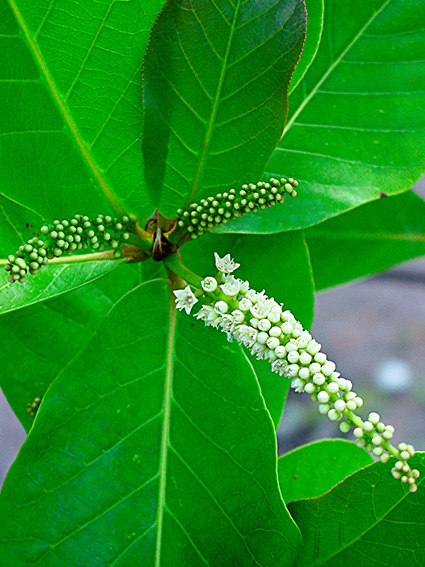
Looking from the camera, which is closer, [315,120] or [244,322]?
[244,322]

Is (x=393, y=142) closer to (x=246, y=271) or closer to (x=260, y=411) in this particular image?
(x=246, y=271)

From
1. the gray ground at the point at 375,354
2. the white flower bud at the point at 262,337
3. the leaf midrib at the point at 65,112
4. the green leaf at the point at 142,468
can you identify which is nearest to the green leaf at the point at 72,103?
the leaf midrib at the point at 65,112

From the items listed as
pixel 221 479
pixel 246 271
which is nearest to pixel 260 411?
pixel 221 479

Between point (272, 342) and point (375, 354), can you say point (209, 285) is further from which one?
point (375, 354)

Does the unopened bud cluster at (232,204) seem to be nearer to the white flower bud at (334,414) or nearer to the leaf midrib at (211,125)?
the leaf midrib at (211,125)

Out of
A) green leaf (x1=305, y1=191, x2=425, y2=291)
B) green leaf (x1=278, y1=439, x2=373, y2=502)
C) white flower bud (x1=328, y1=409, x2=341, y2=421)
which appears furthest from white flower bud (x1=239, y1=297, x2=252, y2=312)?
green leaf (x1=305, y1=191, x2=425, y2=291)
